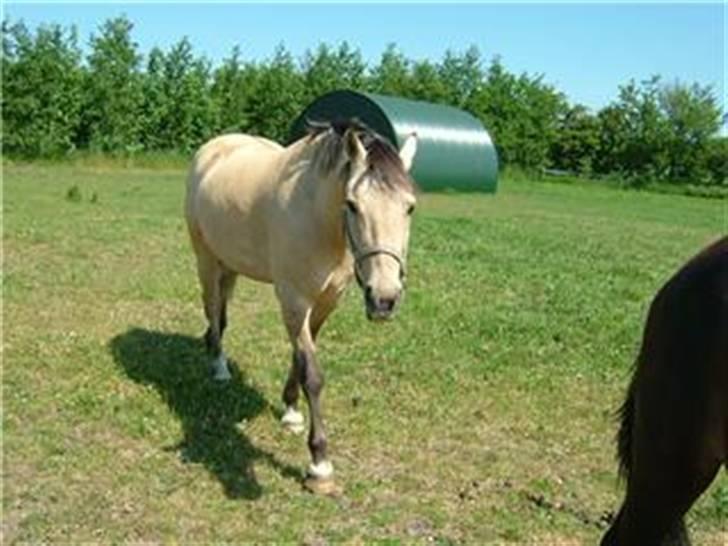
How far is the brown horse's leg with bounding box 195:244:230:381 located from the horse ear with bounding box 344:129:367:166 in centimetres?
257

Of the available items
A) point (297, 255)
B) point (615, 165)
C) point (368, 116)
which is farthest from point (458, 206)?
point (615, 165)

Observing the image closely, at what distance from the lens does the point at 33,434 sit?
17.9 feet

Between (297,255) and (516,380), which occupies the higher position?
(297,255)

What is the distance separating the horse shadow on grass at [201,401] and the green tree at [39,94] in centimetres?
2716

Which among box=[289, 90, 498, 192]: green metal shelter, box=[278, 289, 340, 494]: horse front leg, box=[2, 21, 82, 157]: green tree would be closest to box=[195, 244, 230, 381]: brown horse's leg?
box=[278, 289, 340, 494]: horse front leg

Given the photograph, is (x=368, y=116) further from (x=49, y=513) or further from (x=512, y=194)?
(x=49, y=513)

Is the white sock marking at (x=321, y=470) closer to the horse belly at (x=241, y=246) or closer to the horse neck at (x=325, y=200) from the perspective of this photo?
the horse neck at (x=325, y=200)

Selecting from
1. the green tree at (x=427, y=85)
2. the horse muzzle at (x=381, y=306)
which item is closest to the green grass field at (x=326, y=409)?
the horse muzzle at (x=381, y=306)

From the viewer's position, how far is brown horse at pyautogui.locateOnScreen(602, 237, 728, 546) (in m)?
2.64

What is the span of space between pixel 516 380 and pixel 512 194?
2599 centimetres

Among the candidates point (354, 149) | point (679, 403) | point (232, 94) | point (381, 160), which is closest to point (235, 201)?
point (354, 149)

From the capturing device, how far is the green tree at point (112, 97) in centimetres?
3469

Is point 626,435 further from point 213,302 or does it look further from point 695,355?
point 213,302

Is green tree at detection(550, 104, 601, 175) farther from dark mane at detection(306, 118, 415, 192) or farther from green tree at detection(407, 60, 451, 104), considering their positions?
dark mane at detection(306, 118, 415, 192)
